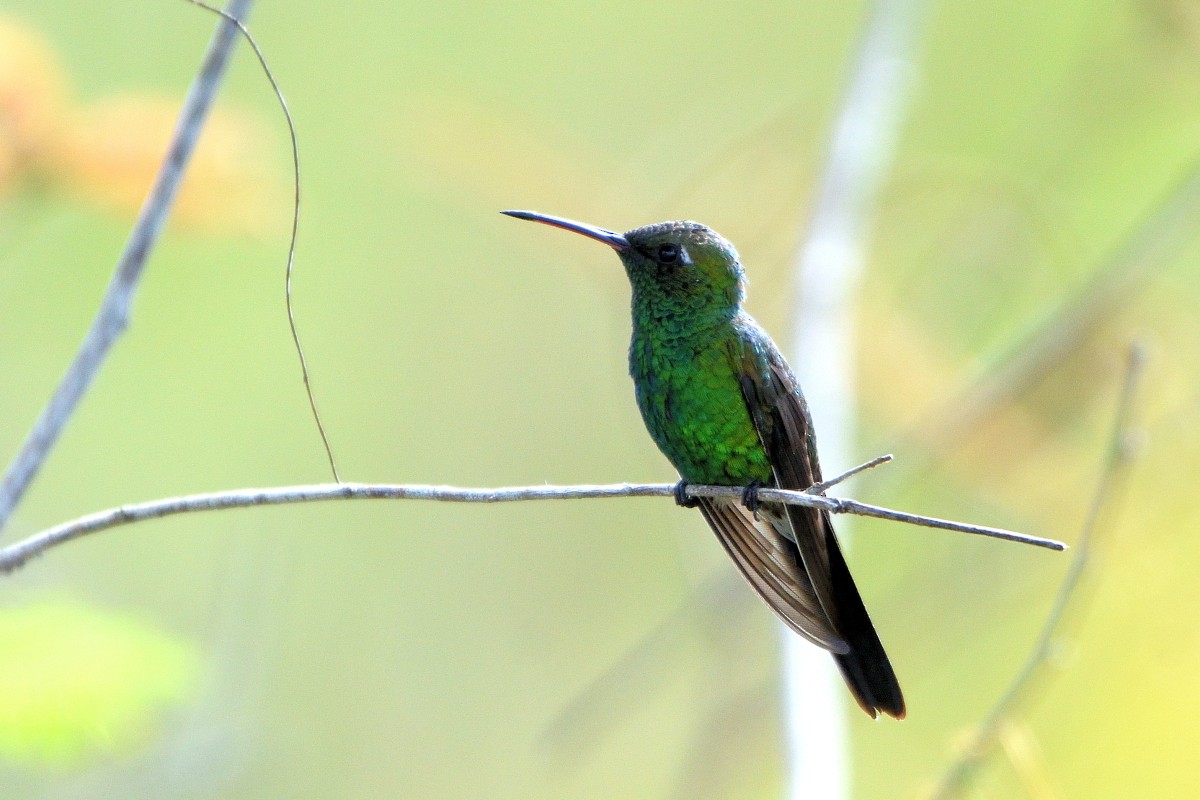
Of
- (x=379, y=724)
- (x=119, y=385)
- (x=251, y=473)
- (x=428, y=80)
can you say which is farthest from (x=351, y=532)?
(x=428, y=80)

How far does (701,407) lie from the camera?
301 cm

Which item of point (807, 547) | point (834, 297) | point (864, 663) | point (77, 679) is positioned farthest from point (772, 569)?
point (77, 679)

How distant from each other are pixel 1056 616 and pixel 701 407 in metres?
0.98

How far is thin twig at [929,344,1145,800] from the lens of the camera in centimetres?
236

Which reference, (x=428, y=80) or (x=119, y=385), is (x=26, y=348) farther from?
(x=428, y=80)

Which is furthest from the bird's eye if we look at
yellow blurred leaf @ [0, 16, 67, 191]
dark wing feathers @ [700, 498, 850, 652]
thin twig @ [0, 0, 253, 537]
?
yellow blurred leaf @ [0, 16, 67, 191]

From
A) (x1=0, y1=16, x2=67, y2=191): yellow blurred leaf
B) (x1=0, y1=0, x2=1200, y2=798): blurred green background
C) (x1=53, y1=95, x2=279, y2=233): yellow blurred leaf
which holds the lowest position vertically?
(x1=0, y1=0, x2=1200, y2=798): blurred green background

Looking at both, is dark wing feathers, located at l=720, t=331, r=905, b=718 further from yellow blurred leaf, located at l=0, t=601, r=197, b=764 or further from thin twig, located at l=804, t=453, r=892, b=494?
yellow blurred leaf, located at l=0, t=601, r=197, b=764

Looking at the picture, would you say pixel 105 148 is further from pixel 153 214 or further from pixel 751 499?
pixel 751 499

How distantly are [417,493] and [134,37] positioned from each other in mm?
7899

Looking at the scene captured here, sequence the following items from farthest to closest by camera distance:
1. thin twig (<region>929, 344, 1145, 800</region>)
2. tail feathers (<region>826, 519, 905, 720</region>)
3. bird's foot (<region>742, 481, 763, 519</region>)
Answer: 1. bird's foot (<region>742, 481, 763, 519</region>)
2. tail feathers (<region>826, 519, 905, 720</region>)
3. thin twig (<region>929, 344, 1145, 800</region>)

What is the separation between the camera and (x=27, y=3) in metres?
8.70

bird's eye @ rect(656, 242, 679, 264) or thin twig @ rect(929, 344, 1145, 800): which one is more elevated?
bird's eye @ rect(656, 242, 679, 264)

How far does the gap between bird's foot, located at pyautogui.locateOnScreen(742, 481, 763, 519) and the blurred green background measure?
0.73 metres
